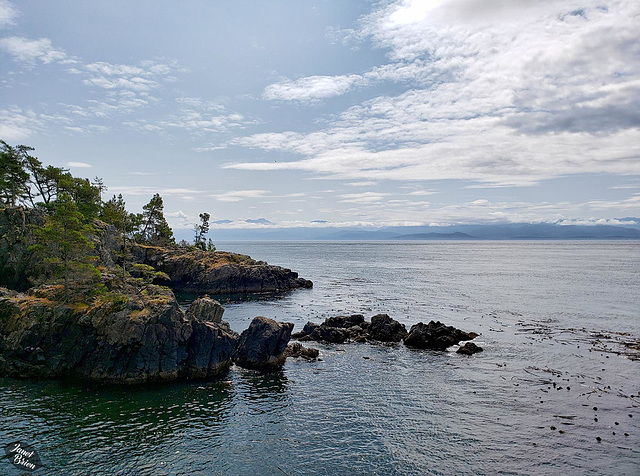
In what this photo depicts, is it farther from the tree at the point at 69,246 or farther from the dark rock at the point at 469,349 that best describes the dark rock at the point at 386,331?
the tree at the point at 69,246

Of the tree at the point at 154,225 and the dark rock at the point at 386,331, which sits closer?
the dark rock at the point at 386,331

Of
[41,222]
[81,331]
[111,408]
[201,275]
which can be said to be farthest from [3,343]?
[201,275]

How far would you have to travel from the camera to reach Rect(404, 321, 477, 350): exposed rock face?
191 feet

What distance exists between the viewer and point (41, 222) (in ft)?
267

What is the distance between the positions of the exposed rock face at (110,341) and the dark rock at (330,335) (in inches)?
713

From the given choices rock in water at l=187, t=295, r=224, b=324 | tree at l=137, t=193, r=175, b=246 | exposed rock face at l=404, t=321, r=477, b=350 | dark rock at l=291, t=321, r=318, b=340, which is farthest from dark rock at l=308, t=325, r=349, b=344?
tree at l=137, t=193, r=175, b=246

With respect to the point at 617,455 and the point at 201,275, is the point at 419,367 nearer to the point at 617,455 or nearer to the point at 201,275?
the point at 617,455

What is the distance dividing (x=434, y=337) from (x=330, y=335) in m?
16.5

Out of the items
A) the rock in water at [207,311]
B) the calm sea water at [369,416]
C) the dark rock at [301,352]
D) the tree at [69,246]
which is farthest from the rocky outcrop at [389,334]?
the tree at [69,246]

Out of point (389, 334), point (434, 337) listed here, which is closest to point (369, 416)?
point (434, 337)

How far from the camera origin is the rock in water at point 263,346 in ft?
160

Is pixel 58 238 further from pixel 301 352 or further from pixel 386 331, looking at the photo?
pixel 386 331

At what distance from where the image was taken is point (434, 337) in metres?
59.1

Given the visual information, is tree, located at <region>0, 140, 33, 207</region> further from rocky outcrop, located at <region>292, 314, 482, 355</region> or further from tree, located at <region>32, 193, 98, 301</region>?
rocky outcrop, located at <region>292, 314, 482, 355</region>
